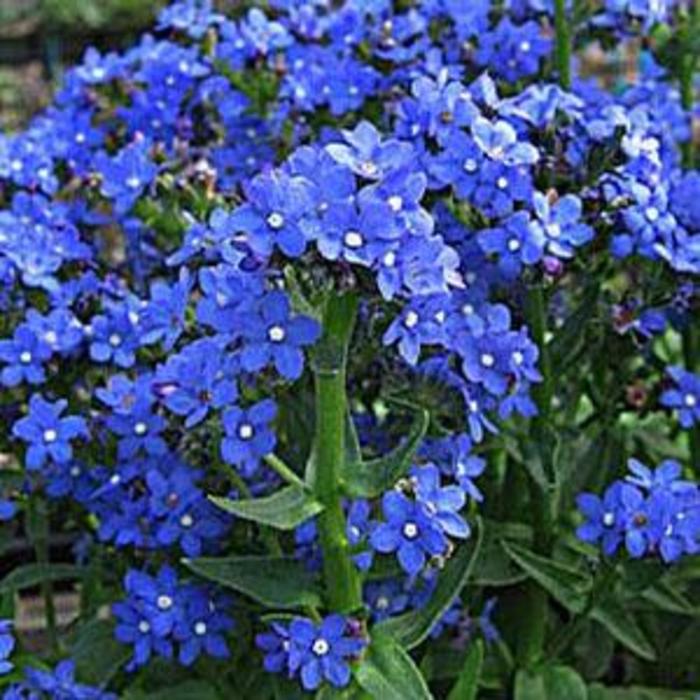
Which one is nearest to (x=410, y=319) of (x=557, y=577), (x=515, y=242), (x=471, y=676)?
(x=515, y=242)

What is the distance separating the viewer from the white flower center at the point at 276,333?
200cm

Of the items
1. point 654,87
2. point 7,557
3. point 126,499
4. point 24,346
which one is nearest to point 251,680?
point 126,499

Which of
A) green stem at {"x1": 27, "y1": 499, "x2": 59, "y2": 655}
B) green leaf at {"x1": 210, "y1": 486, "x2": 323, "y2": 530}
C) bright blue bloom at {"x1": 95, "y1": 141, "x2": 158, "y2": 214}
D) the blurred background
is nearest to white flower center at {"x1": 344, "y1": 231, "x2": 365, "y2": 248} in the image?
green leaf at {"x1": 210, "y1": 486, "x2": 323, "y2": 530}

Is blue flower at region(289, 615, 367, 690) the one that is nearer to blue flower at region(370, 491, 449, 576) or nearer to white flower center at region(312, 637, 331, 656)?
white flower center at region(312, 637, 331, 656)

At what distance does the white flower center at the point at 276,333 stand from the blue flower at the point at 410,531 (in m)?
0.27

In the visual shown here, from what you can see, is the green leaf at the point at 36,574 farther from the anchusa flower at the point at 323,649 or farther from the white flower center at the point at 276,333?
the white flower center at the point at 276,333

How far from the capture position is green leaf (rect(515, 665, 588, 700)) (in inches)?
99.9

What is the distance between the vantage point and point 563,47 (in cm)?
283

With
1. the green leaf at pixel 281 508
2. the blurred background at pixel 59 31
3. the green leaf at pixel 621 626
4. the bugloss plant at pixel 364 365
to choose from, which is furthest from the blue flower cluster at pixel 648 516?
the blurred background at pixel 59 31

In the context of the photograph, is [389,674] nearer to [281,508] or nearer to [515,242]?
[281,508]

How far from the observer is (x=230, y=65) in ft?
9.86

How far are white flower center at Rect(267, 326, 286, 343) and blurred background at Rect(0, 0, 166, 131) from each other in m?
5.78

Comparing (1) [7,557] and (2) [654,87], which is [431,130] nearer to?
(2) [654,87]

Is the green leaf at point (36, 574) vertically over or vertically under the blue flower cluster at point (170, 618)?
over
